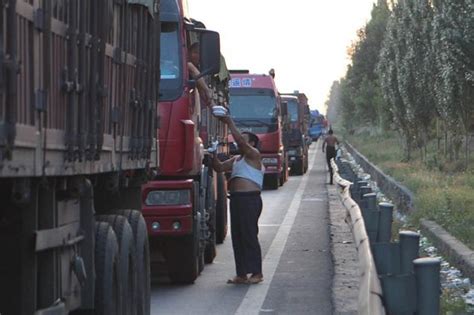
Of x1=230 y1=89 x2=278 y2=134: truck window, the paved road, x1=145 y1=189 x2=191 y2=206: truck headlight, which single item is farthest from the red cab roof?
x1=145 y1=189 x2=191 y2=206: truck headlight

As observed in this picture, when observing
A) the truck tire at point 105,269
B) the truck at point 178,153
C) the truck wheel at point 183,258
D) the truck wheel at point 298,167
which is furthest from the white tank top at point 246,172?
the truck wheel at point 298,167

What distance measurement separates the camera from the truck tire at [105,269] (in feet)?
24.2

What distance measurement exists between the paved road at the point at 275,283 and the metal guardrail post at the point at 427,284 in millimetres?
4405

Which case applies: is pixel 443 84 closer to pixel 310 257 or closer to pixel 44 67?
pixel 310 257

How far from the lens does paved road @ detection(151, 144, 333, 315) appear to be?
1162cm

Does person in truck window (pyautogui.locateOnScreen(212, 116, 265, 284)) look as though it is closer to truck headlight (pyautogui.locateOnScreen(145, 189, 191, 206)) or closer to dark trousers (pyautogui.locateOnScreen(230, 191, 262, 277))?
dark trousers (pyautogui.locateOnScreen(230, 191, 262, 277))

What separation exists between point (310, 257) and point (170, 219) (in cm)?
473

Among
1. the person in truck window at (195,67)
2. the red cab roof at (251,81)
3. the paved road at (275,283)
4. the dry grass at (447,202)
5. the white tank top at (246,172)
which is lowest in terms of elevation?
the paved road at (275,283)

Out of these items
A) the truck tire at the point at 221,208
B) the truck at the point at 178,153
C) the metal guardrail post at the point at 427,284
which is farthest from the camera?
the truck tire at the point at 221,208

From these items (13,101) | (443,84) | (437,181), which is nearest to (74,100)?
(13,101)

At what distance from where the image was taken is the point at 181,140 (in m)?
12.1

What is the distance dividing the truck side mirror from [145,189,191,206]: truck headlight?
4.43 ft

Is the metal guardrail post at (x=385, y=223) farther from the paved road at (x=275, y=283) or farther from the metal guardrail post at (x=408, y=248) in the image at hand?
the metal guardrail post at (x=408, y=248)

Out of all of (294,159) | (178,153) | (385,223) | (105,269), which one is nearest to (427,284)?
(105,269)
